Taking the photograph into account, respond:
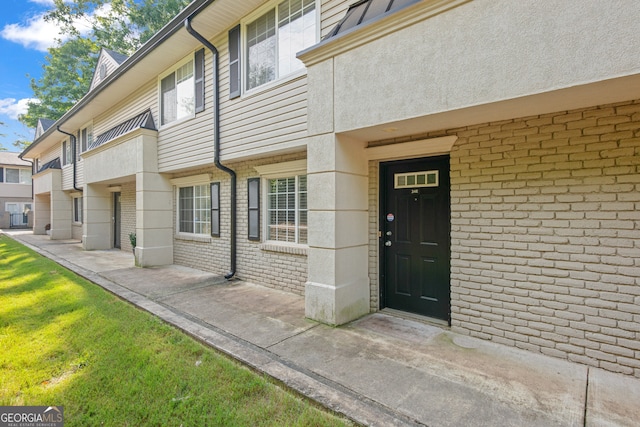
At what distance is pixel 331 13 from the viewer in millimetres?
4926

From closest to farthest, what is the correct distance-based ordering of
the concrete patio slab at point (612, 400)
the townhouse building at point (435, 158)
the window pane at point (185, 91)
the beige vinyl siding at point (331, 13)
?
1. the concrete patio slab at point (612, 400)
2. the townhouse building at point (435, 158)
3. the beige vinyl siding at point (331, 13)
4. the window pane at point (185, 91)

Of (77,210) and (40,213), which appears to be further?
(40,213)

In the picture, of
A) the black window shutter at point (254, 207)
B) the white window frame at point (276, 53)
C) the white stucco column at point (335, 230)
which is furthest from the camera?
the black window shutter at point (254, 207)

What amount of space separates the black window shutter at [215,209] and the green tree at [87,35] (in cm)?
1863

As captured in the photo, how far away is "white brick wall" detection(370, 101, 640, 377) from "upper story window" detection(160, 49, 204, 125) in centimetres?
628

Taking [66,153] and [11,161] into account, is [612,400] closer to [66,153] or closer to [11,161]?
[66,153]

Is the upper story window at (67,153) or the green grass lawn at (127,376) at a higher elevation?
the upper story window at (67,153)

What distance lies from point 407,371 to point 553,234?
215cm

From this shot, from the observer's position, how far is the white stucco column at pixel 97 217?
1253 centimetres

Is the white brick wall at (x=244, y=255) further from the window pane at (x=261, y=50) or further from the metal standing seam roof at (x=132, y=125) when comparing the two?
the metal standing seam roof at (x=132, y=125)

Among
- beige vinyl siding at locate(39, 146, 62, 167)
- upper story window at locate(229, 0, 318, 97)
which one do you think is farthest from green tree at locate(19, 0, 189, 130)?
upper story window at locate(229, 0, 318, 97)

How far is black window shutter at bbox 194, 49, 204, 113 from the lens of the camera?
748 centimetres

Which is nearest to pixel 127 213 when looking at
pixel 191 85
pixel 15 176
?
pixel 191 85

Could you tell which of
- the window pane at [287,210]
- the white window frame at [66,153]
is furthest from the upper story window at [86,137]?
the window pane at [287,210]
